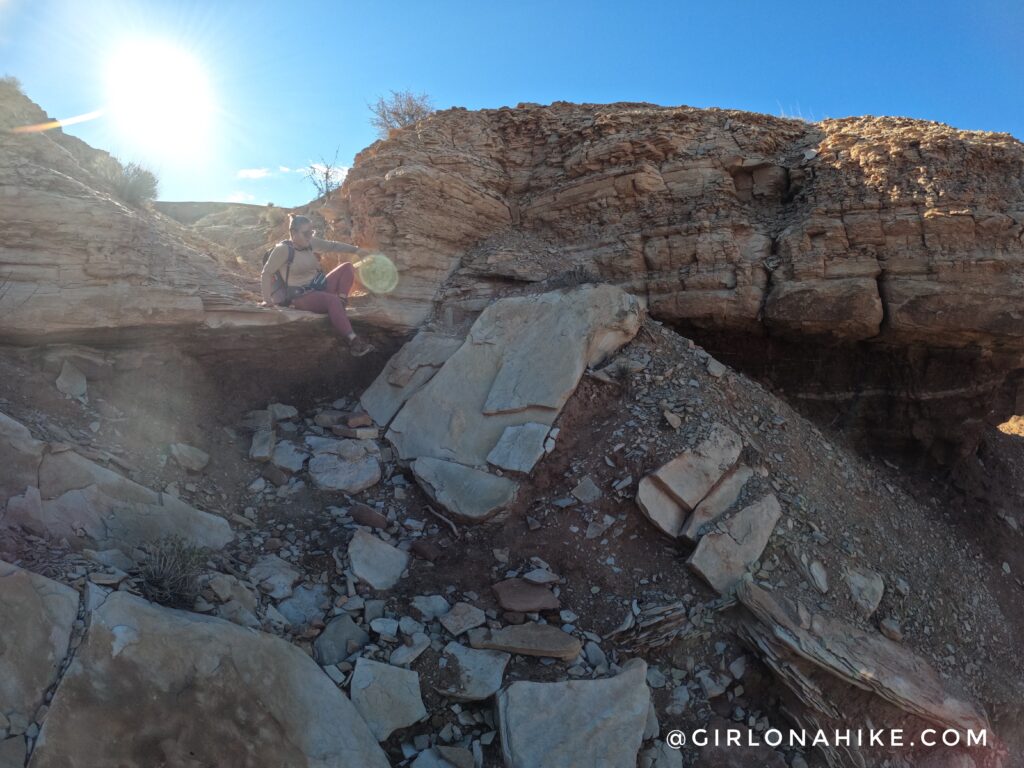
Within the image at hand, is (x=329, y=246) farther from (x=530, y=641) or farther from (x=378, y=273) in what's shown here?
(x=530, y=641)

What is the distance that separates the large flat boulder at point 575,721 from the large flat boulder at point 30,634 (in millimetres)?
2184

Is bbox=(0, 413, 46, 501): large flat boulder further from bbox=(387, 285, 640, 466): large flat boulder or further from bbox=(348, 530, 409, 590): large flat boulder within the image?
bbox=(387, 285, 640, 466): large flat boulder

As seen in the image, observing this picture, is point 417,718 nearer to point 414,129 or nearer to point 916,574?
point 916,574

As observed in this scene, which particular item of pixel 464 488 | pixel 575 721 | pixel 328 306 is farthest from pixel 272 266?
pixel 575 721

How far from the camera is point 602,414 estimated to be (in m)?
5.12

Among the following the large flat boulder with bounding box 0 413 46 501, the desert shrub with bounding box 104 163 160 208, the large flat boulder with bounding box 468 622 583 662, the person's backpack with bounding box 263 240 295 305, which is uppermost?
the desert shrub with bounding box 104 163 160 208

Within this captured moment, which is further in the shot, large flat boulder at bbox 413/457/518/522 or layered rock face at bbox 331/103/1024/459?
layered rock face at bbox 331/103/1024/459

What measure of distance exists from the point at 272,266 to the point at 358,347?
1.08 meters

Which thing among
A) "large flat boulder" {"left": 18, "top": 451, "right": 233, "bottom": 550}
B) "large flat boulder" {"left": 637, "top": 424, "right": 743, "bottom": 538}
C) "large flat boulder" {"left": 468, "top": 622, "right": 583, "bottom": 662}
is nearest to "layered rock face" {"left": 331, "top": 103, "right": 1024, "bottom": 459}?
"large flat boulder" {"left": 637, "top": 424, "right": 743, "bottom": 538}

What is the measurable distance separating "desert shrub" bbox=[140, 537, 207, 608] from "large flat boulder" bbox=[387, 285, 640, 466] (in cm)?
200

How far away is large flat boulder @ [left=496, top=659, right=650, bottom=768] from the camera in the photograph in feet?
10.7

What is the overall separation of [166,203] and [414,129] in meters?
11.2

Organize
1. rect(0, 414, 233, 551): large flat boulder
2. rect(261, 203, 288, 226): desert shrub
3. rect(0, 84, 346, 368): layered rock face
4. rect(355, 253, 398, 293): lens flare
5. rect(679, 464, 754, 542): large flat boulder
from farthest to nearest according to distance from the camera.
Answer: rect(261, 203, 288, 226): desert shrub
rect(355, 253, 398, 293): lens flare
rect(0, 84, 346, 368): layered rock face
rect(679, 464, 754, 542): large flat boulder
rect(0, 414, 233, 551): large flat boulder

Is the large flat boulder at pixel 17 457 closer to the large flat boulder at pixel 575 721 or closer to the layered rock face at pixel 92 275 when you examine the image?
the layered rock face at pixel 92 275
